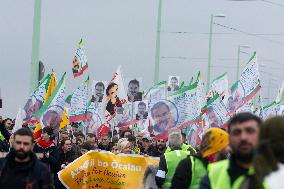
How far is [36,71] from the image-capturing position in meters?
20.6

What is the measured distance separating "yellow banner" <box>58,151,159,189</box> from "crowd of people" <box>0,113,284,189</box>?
0.14 m

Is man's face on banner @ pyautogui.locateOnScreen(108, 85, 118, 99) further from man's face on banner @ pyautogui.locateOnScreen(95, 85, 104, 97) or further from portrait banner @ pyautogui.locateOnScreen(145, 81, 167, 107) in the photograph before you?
portrait banner @ pyautogui.locateOnScreen(145, 81, 167, 107)

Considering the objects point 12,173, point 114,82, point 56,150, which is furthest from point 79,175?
point 114,82

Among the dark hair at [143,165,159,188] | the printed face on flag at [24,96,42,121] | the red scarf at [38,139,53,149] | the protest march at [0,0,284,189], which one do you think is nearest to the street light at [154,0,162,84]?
the protest march at [0,0,284,189]

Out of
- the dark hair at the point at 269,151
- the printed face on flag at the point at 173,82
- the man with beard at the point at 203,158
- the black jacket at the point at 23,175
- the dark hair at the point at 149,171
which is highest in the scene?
the dark hair at the point at 269,151

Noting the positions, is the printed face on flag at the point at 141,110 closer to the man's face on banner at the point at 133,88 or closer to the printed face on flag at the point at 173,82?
the man's face on banner at the point at 133,88

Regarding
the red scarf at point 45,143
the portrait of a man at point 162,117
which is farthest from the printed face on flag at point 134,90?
the red scarf at point 45,143

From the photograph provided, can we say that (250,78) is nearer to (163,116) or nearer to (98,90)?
(98,90)

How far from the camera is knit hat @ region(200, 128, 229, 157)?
22.3 ft

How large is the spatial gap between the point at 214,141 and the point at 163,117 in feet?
43.4

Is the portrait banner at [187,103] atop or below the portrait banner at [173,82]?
atop

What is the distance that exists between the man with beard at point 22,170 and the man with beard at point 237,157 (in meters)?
2.94

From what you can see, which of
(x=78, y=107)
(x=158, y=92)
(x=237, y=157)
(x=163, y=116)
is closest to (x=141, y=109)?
(x=158, y=92)

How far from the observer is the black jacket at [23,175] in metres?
Result: 7.76
